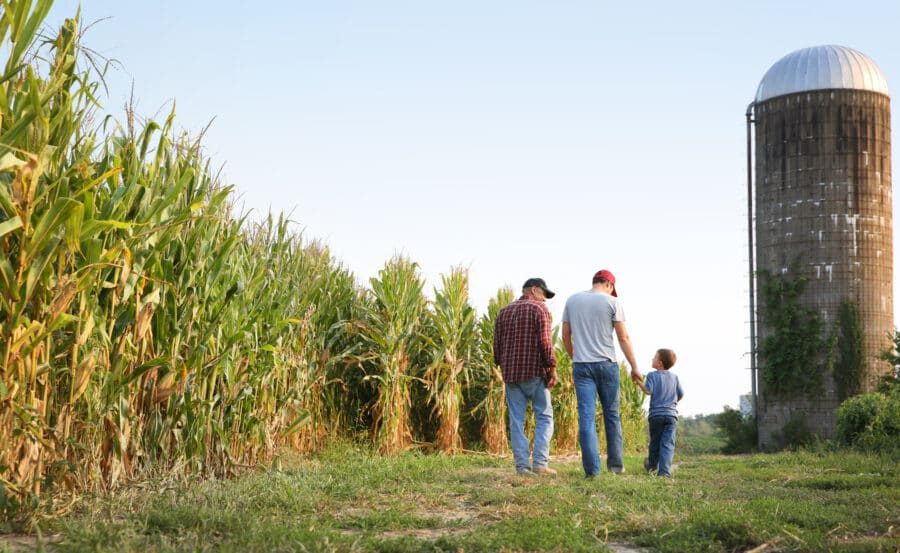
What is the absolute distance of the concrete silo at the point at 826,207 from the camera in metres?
20.2

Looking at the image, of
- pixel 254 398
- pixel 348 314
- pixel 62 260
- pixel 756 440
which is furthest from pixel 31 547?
pixel 756 440

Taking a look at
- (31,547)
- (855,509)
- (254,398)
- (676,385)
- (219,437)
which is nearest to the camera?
(31,547)

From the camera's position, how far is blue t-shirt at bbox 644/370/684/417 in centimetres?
920

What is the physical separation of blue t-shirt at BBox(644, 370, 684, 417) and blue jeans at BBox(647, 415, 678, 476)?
3.5 inches

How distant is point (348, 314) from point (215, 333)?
480cm

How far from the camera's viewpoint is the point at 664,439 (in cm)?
903

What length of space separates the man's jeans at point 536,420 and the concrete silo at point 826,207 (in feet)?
44.8

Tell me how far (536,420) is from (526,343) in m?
0.83

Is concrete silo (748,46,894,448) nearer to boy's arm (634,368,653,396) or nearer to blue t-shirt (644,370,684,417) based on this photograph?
blue t-shirt (644,370,684,417)

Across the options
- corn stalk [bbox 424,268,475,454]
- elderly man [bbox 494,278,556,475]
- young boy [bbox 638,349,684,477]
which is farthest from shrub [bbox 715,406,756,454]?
elderly man [bbox 494,278,556,475]

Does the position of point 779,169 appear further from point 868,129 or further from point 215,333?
point 215,333

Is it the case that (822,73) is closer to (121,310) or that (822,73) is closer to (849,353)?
(849,353)

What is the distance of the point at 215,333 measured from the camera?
7473mm

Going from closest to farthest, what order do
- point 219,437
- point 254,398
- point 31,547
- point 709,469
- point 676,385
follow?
1. point 31,547
2. point 219,437
3. point 254,398
4. point 676,385
5. point 709,469
